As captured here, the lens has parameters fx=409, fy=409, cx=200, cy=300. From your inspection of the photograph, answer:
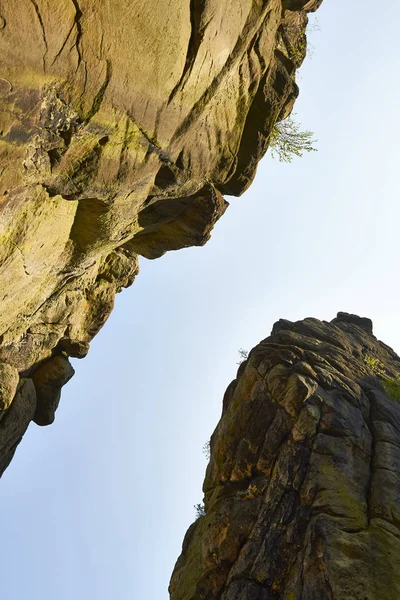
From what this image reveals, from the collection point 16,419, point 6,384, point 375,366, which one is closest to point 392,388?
point 375,366

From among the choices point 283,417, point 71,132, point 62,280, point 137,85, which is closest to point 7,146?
point 71,132

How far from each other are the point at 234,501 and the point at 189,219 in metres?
10.0

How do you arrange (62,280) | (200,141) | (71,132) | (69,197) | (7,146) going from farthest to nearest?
1. (62,280)
2. (200,141)
3. (69,197)
4. (71,132)
5. (7,146)

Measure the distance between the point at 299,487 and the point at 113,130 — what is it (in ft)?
37.6

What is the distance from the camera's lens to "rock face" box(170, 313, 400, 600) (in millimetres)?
10445

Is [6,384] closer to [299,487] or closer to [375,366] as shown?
[299,487]

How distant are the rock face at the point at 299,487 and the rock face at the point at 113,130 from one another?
7.11m

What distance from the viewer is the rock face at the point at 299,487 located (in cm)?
1045

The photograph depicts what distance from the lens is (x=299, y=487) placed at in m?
12.9

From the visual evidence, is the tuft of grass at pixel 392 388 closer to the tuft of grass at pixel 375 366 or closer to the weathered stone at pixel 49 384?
the tuft of grass at pixel 375 366

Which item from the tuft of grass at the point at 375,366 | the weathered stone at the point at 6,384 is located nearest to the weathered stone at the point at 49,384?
the weathered stone at the point at 6,384

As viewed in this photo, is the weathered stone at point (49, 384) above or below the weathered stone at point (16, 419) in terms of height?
above

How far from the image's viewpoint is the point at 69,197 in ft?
28.1

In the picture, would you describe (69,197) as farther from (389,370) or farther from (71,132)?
(389,370)
